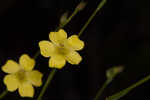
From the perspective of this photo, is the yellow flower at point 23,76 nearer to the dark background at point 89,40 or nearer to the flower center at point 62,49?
the flower center at point 62,49

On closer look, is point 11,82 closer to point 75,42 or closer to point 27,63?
point 27,63

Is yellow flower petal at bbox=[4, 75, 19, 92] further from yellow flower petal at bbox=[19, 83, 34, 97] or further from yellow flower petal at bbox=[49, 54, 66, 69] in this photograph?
yellow flower petal at bbox=[49, 54, 66, 69]

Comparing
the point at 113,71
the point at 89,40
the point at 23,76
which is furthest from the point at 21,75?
the point at 89,40

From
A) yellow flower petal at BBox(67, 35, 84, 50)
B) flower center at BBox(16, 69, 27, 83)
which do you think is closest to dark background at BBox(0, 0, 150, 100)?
flower center at BBox(16, 69, 27, 83)

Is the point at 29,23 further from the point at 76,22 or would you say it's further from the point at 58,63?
the point at 58,63

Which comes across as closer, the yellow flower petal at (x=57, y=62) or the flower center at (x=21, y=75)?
the yellow flower petal at (x=57, y=62)

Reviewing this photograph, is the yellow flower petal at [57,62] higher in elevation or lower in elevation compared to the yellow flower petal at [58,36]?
lower

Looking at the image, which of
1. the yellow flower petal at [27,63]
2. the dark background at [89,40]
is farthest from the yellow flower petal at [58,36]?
the dark background at [89,40]
